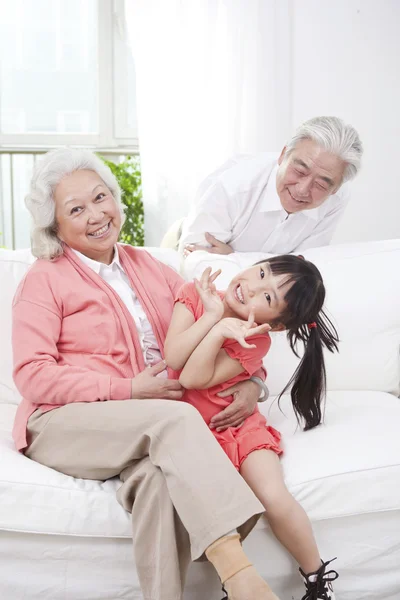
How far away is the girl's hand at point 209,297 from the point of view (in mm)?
1700

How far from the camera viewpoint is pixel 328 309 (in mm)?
2221

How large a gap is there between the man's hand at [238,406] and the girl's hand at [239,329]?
20 centimetres

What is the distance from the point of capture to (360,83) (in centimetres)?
410

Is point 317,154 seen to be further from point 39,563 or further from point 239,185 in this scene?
point 39,563

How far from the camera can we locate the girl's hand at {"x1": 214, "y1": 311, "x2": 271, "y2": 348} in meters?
1.59

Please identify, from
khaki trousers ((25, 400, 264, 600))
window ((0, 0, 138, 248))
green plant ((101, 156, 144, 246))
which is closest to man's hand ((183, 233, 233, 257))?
khaki trousers ((25, 400, 264, 600))

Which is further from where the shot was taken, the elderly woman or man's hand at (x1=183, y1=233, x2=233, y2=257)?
man's hand at (x1=183, y1=233, x2=233, y2=257)

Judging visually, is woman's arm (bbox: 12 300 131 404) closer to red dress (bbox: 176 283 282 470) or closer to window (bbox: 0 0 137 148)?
red dress (bbox: 176 283 282 470)

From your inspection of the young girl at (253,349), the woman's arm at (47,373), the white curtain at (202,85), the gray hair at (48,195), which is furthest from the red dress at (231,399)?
the white curtain at (202,85)

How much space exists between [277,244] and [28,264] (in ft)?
2.97

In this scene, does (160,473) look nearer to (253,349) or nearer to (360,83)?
(253,349)

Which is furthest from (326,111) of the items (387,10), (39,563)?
(39,563)

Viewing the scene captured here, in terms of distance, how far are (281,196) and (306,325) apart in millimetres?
721

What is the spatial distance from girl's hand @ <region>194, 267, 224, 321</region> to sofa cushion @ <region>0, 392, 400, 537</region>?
0.41 meters
